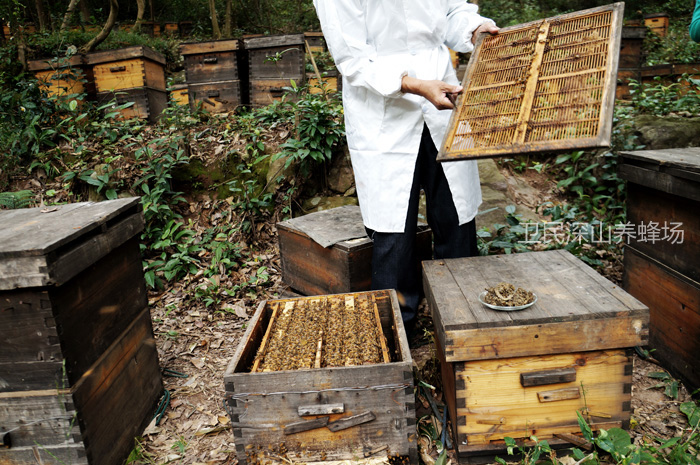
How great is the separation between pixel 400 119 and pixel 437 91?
353 mm

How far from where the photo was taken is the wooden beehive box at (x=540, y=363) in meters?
1.64

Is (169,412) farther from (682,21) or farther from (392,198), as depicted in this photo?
(682,21)

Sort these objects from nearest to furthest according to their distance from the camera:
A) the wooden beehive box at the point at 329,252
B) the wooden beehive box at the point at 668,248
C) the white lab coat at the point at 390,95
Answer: the wooden beehive box at the point at 668,248 → the white lab coat at the point at 390,95 → the wooden beehive box at the point at 329,252

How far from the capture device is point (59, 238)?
5.21 ft

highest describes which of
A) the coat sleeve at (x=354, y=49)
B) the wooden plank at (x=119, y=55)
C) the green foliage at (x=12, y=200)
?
the wooden plank at (x=119, y=55)

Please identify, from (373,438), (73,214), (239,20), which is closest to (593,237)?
(373,438)

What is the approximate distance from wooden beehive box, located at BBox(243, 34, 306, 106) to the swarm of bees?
10.4 ft

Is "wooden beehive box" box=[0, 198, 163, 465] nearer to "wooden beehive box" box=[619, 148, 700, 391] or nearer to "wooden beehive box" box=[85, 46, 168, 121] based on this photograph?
"wooden beehive box" box=[619, 148, 700, 391]

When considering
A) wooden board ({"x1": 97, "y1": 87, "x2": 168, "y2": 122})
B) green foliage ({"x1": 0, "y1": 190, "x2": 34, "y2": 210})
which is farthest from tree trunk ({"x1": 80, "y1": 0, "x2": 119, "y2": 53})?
green foliage ({"x1": 0, "y1": 190, "x2": 34, "y2": 210})

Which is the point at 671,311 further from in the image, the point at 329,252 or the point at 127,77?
the point at 127,77

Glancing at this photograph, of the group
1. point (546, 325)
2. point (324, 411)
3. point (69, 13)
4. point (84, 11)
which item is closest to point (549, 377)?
point (546, 325)

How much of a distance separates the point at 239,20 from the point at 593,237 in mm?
13303

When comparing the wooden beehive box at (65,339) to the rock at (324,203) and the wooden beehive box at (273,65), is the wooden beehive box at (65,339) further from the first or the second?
the wooden beehive box at (273,65)

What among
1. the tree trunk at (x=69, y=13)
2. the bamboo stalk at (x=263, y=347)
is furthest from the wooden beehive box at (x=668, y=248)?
the tree trunk at (x=69, y=13)
